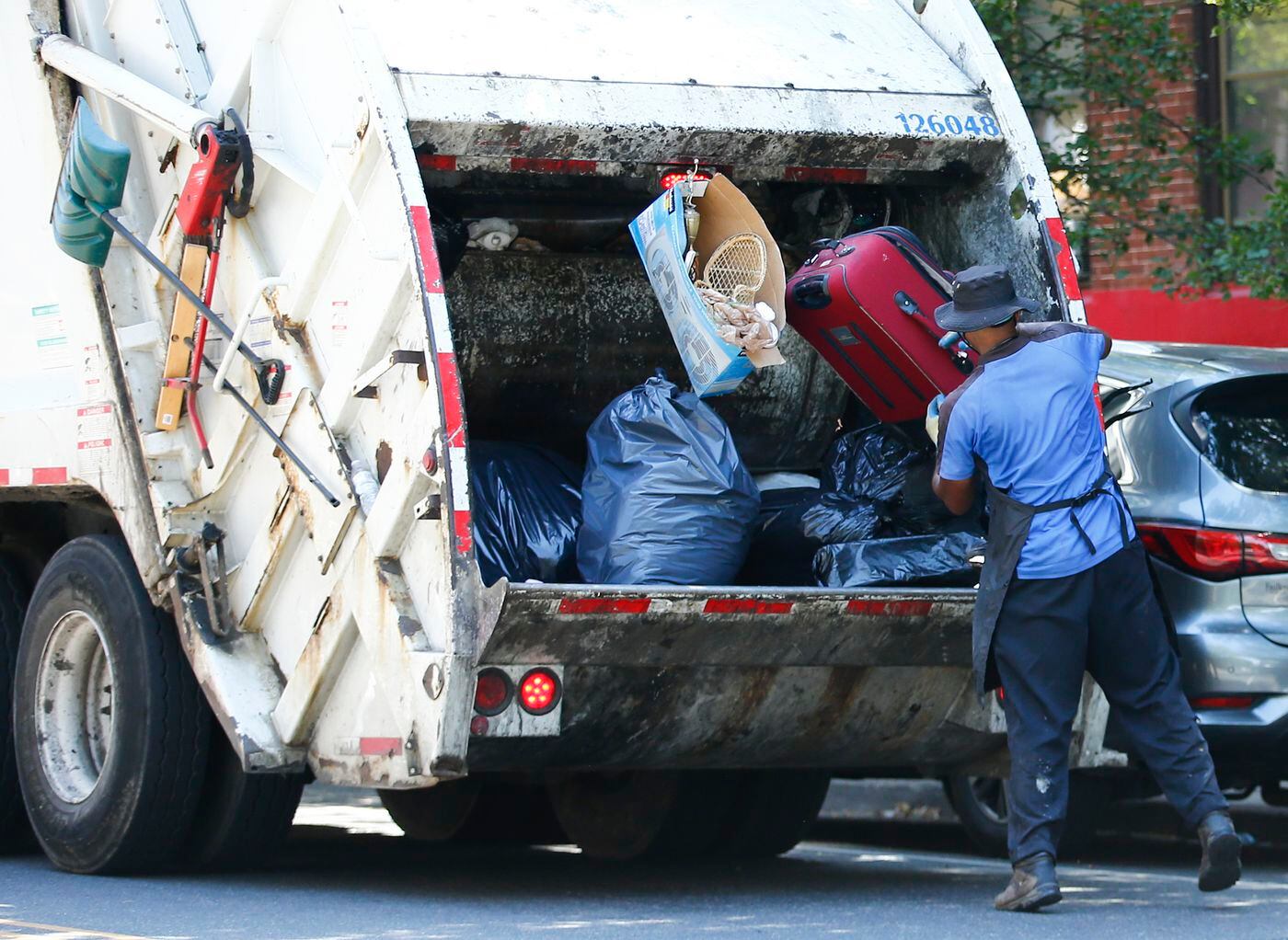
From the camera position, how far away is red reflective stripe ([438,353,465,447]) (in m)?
4.82

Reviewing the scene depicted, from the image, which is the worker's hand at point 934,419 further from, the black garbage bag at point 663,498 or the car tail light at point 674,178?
the car tail light at point 674,178

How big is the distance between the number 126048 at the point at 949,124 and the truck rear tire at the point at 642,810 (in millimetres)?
2098

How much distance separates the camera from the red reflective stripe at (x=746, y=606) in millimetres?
5027

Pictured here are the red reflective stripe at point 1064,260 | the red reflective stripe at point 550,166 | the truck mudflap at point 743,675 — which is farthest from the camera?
the red reflective stripe at point 1064,260

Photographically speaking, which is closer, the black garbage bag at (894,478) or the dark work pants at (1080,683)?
the dark work pants at (1080,683)

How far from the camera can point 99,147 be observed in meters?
5.81

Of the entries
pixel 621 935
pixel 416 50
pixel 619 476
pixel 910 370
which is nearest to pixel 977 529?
pixel 910 370

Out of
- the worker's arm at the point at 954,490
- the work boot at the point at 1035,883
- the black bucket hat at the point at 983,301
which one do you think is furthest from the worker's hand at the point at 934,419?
the work boot at the point at 1035,883

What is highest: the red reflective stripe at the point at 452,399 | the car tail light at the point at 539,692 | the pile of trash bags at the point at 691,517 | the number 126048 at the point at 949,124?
the number 126048 at the point at 949,124

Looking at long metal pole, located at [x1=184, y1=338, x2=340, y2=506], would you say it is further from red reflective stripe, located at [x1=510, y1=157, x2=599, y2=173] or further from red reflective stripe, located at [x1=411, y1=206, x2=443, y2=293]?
red reflective stripe, located at [x1=510, y1=157, x2=599, y2=173]

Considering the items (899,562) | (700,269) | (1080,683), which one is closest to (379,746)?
(899,562)

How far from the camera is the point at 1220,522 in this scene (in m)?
5.87

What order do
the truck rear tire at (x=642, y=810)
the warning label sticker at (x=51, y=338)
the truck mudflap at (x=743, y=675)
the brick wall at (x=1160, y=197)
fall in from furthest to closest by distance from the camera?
1. the brick wall at (x=1160, y=197)
2. the truck rear tire at (x=642, y=810)
3. the warning label sticker at (x=51, y=338)
4. the truck mudflap at (x=743, y=675)

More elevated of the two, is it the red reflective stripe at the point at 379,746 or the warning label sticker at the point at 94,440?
the warning label sticker at the point at 94,440
